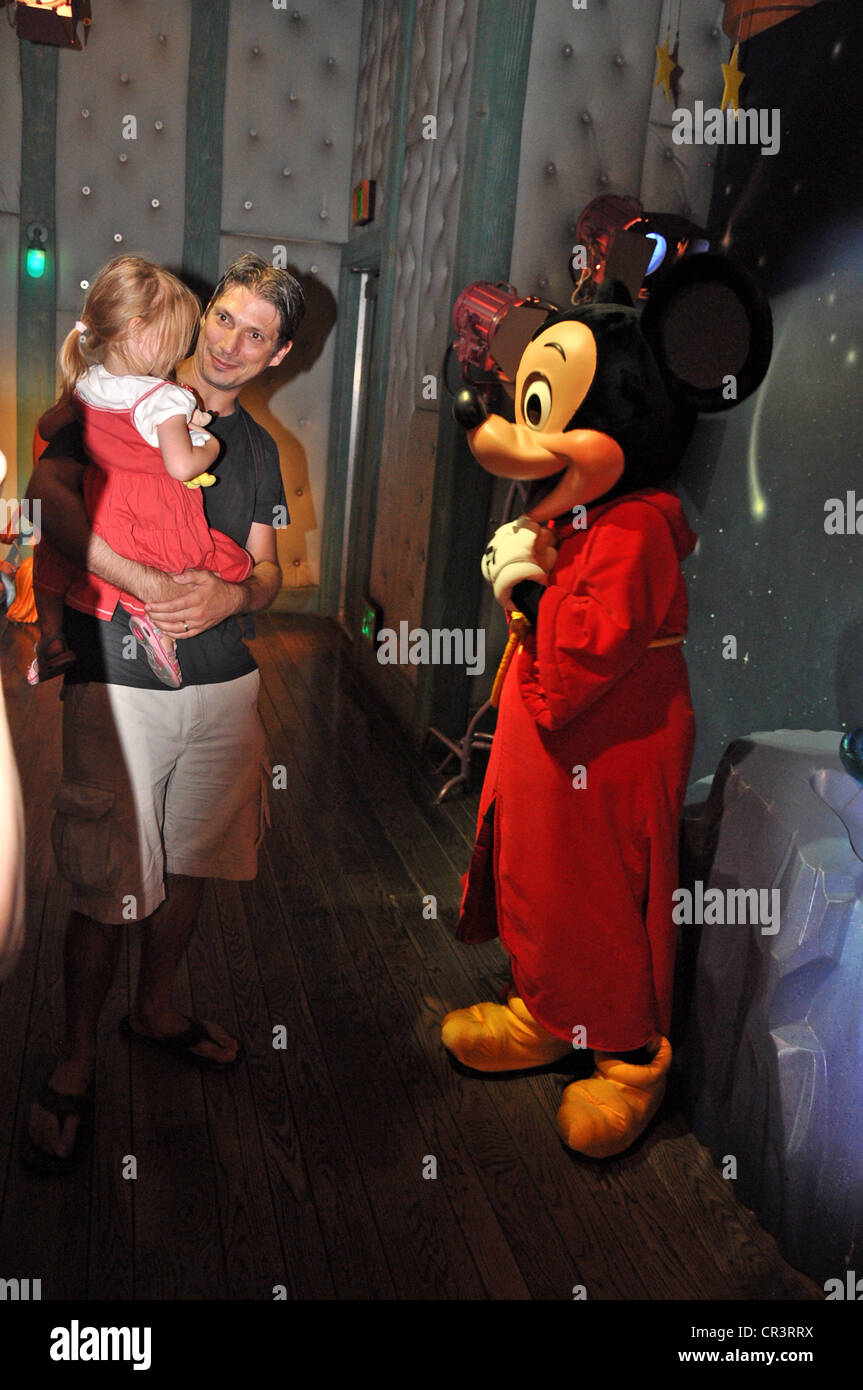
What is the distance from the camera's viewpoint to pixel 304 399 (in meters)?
5.83

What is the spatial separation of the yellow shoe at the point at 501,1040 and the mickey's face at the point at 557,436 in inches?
41.5

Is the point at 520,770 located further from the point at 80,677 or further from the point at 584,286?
the point at 584,286

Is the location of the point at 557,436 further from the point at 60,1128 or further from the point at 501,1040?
the point at 60,1128

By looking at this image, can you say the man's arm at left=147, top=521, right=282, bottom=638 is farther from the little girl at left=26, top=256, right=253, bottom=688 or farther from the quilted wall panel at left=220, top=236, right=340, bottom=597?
the quilted wall panel at left=220, top=236, right=340, bottom=597

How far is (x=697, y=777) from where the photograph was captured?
3219mm

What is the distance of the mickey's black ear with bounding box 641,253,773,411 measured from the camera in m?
1.86

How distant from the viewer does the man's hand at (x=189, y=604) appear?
5.96 feet

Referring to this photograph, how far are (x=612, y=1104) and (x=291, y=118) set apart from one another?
204 inches

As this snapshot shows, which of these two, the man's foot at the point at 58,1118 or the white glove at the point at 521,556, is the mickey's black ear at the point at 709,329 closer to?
the white glove at the point at 521,556

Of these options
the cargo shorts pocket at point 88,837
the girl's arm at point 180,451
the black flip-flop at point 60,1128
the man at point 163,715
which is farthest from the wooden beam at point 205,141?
the black flip-flop at point 60,1128

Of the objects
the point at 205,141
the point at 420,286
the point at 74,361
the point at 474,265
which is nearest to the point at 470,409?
the point at 74,361

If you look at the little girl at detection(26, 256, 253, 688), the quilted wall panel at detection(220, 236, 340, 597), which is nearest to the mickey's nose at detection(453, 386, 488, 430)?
the little girl at detection(26, 256, 253, 688)

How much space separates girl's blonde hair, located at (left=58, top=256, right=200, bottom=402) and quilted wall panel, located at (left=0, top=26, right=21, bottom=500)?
3.59m
